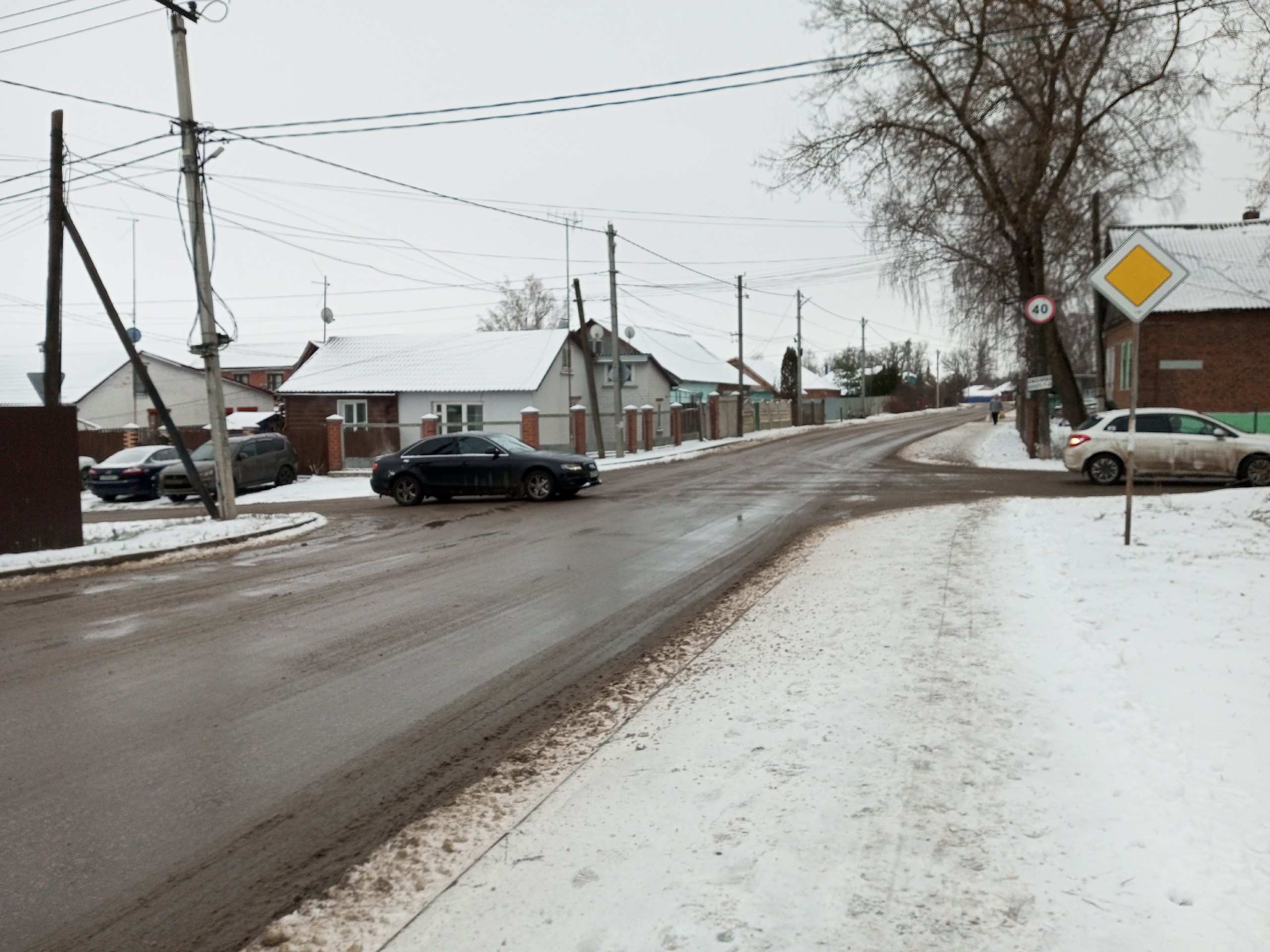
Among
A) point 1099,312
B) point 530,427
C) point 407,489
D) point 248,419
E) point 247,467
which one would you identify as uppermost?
point 1099,312

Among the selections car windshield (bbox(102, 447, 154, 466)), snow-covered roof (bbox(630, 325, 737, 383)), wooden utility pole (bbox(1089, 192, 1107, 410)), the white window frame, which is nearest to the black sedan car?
car windshield (bbox(102, 447, 154, 466))

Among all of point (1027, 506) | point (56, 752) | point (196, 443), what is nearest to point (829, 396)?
point (196, 443)

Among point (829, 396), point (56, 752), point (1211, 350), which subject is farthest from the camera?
point (829, 396)

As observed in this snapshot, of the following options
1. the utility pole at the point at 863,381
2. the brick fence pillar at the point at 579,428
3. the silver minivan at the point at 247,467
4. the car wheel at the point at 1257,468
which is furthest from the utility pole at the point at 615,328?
the utility pole at the point at 863,381

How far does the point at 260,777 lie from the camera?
502 centimetres

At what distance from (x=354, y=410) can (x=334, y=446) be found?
417 inches

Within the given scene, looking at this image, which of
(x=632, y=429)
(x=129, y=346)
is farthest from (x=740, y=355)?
(x=129, y=346)

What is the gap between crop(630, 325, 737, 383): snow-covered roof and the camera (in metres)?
57.8

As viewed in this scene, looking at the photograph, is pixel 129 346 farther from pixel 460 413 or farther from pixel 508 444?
pixel 460 413

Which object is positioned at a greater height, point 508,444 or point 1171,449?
point 508,444

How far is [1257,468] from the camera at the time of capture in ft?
60.4

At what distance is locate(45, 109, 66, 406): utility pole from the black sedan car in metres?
6.18

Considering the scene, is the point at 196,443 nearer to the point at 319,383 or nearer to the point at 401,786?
the point at 319,383

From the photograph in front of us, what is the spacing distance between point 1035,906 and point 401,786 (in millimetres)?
2922
